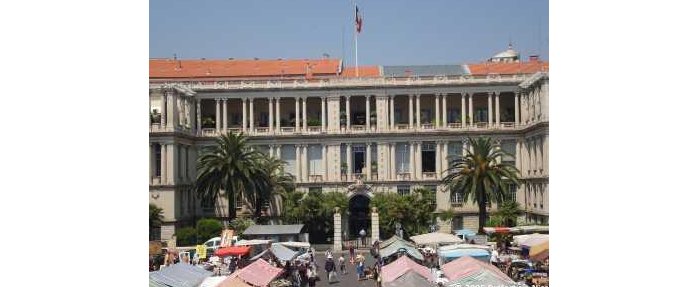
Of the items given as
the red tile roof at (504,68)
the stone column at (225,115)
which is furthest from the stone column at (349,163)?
the red tile roof at (504,68)

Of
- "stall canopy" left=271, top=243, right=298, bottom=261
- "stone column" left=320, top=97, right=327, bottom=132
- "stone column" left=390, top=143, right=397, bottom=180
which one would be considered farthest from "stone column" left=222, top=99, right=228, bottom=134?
"stall canopy" left=271, top=243, right=298, bottom=261

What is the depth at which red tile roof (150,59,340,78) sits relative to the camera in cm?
4925

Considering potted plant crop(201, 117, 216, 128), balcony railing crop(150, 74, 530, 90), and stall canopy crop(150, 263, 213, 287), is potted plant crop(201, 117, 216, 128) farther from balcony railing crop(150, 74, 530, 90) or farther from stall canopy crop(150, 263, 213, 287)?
stall canopy crop(150, 263, 213, 287)

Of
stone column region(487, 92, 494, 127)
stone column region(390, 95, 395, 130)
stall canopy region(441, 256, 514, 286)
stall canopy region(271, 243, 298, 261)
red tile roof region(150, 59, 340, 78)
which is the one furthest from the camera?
stone column region(390, 95, 395, 130)

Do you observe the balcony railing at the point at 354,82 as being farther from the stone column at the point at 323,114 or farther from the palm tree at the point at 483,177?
the palm tree at the point at 483,177

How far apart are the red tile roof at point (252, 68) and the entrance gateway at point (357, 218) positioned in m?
7.19

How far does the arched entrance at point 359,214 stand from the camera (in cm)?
4972

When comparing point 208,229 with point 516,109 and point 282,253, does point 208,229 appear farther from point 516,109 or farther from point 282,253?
point 516,109
